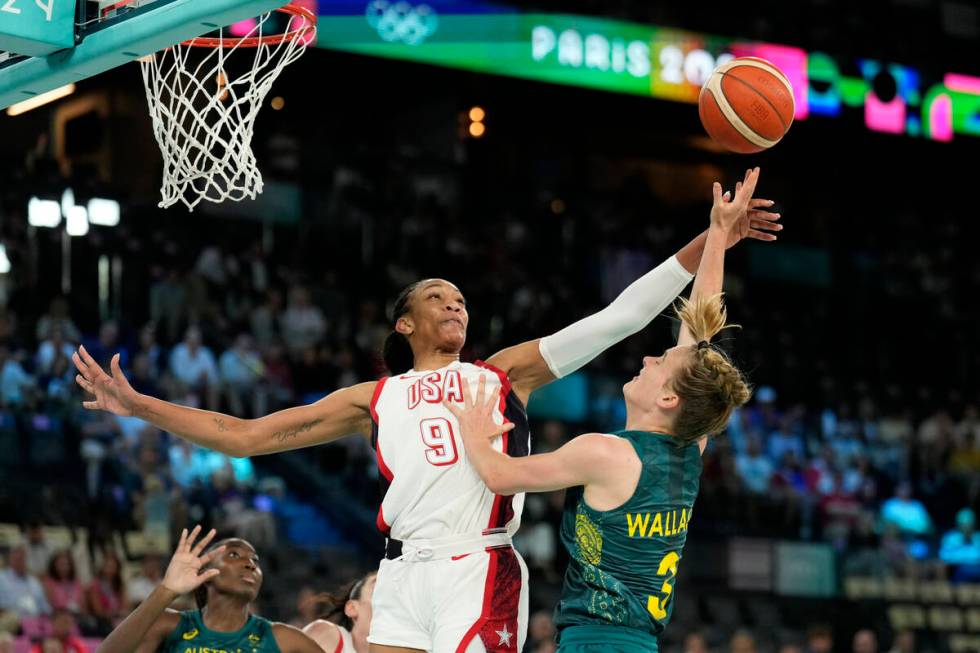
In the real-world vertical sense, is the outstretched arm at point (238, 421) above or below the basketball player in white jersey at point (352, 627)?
above

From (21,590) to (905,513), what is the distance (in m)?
10.5

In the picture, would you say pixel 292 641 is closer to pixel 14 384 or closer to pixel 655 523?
pixel 655 523

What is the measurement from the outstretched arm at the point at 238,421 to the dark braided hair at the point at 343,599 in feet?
4.13

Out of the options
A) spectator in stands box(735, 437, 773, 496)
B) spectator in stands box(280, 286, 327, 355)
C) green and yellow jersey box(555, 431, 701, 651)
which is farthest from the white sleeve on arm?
spectator in stands box(735, 437, 773, 496)

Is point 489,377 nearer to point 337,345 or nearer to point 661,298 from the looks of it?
point 661,298

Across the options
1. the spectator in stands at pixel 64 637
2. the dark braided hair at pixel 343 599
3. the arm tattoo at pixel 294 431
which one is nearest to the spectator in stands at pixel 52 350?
the spectator in stands at pixel 64 637

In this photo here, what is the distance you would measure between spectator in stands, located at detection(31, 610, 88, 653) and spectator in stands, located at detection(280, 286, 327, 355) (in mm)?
5917

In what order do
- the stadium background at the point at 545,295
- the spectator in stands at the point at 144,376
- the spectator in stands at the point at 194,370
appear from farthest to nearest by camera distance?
the spectator in stands at the point at 194,370, the spectator in stands at the point at 144,376, the stadium background at the point at 545,295

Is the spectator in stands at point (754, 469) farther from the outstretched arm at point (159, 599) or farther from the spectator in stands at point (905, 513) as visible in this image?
the outstretched arm at point (159, 599)

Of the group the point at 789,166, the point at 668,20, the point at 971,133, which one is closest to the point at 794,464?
the point at 668,20

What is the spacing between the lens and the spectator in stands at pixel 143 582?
35.0 ft

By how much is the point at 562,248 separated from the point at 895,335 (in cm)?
548

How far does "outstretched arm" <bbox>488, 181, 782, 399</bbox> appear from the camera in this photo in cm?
521

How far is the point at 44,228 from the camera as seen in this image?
563 inches
